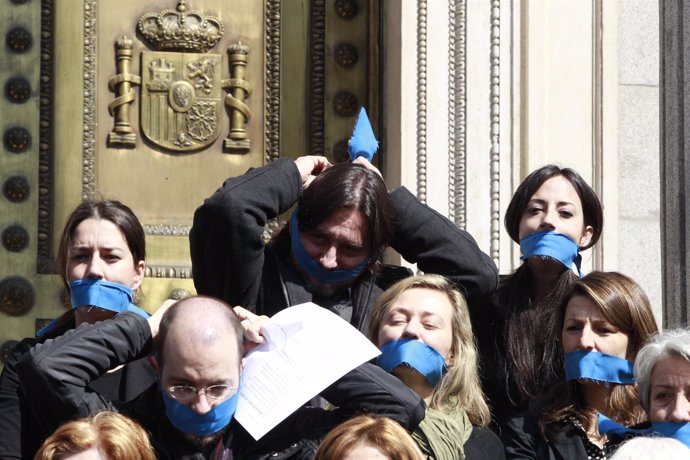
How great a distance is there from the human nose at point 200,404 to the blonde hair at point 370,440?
30 centimetres

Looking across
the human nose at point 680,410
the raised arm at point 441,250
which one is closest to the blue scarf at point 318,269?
the raised arm at point 441,250

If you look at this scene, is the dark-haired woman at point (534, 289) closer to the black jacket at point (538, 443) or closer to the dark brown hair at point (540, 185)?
the dark brown hair at point (540, 185)

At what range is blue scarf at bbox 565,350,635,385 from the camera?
4445mm

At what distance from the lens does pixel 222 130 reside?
23.3ft

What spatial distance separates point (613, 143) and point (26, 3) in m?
2.66

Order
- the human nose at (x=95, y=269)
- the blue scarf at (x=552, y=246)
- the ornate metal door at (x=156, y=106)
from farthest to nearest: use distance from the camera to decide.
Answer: the ornate metal door at (x=156, y=106) < the blue scarf at (x=552, y=246) < the human nose at (x=95, y=269)

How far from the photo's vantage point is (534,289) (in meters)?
4.93

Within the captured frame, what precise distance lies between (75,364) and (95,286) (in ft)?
1.62

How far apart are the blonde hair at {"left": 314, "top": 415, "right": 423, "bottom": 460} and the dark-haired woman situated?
0.90m

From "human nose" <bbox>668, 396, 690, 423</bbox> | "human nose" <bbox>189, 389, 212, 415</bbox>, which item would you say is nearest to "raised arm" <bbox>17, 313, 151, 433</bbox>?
"human nose" <bbox>189, 389, 212, 415</bbox>

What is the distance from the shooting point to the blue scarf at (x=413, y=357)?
14.3 ft

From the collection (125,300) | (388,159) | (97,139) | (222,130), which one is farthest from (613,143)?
(125,300)

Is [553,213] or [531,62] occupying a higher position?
[531,62]

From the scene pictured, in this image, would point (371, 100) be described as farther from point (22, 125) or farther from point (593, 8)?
point (22, 125)
